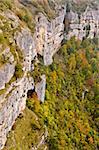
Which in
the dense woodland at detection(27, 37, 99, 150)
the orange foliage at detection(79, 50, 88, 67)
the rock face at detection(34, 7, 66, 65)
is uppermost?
the rock face at detection(34, 7, 66, 65)

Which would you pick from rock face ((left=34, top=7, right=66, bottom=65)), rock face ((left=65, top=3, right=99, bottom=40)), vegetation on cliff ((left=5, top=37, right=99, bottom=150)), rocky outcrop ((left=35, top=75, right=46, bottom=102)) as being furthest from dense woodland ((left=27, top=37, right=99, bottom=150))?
rock face ((left=34, top=7, right=66, bottom=65))

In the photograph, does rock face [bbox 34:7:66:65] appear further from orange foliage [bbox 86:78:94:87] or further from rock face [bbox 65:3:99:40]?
orange foliage [bbox 86:78:94:87]

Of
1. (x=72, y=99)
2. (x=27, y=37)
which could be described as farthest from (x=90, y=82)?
(x=27, y=37)

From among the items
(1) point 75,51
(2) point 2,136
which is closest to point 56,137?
Result: (2) point 2,136

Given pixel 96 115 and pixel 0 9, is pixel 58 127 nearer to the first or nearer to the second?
pixel 96 115

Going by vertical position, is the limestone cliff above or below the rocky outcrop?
above

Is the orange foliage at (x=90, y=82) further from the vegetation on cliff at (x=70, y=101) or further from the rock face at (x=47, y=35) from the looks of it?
the rock face at (x=47, y=35)

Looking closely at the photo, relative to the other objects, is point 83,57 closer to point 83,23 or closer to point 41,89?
point 83,23

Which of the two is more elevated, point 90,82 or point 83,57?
point 83,57

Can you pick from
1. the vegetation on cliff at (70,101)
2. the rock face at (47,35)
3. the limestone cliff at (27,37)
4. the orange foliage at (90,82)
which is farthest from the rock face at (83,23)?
the orange foliage at (90,82)
